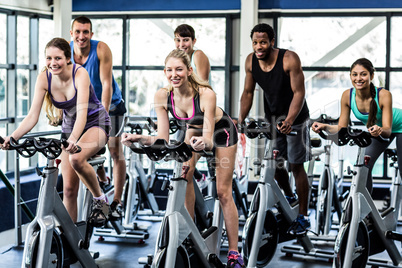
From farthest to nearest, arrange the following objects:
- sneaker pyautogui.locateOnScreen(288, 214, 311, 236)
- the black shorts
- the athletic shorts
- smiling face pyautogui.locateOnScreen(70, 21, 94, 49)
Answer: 1. the athletic shorts
2. sneaker pyautogui.locateOnScreen(288, 214, 311, 236)
3. smiling face pyautogui.locateOnScreen(70, 21, 94, 49)
4. the black shorts

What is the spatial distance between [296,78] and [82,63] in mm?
1630

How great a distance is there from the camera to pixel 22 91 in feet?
25.2

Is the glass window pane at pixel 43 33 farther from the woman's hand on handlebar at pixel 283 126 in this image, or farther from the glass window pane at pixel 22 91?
the woman's hand on handlebar at pixel 283 126

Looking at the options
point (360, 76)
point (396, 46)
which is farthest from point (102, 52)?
point (396, 46)

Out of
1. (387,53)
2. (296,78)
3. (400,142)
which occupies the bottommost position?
(400,142)

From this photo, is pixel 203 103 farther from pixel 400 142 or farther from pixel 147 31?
pixel 147 31

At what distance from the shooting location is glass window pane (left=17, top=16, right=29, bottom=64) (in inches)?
297

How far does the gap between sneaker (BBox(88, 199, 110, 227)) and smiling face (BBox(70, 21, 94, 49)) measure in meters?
1.22

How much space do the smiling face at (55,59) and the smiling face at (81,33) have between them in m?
0.78

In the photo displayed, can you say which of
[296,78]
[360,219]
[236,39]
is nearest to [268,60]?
[296,78]

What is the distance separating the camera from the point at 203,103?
3.64m

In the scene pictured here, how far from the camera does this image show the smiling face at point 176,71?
3.54 meters

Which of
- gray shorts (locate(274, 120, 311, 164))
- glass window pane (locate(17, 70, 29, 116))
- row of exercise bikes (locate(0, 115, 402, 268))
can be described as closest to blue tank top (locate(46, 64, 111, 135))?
row of exercise bikes (locate(0, 115, 402, 268))

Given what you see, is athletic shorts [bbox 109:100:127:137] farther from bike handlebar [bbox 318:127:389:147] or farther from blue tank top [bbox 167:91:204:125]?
bike handlebar [bbox 318:127:389:147]
